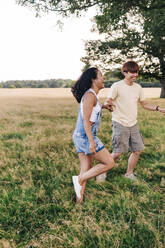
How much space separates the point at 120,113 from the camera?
143 inches

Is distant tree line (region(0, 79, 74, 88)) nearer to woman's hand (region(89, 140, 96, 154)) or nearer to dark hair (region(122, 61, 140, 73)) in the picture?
dark hair (region(122, 61, 140, 73))

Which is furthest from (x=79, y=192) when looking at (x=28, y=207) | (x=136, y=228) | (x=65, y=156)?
(x=65, y=156)

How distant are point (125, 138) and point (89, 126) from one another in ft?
3.99

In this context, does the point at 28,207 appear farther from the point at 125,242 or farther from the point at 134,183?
the point at 134,183

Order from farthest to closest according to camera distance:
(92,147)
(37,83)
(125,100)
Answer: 1. (37,83)
2. (125,100)
3. (92,147)

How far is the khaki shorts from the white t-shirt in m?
0.09

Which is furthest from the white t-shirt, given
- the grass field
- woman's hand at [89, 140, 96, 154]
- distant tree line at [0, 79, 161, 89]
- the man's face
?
distant tree line at [0, 79, 161, 89]

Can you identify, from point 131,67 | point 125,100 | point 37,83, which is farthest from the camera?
point 37,83

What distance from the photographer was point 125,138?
362cm

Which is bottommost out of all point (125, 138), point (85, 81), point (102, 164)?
point (102, 164)

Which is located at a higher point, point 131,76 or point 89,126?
point 131,76

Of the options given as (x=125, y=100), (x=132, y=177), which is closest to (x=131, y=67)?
(x=125, y=100)

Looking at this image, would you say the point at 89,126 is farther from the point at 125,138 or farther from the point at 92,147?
the point at 125,138

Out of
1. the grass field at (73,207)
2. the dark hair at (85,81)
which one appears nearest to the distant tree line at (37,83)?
the grass field at (73,207)
